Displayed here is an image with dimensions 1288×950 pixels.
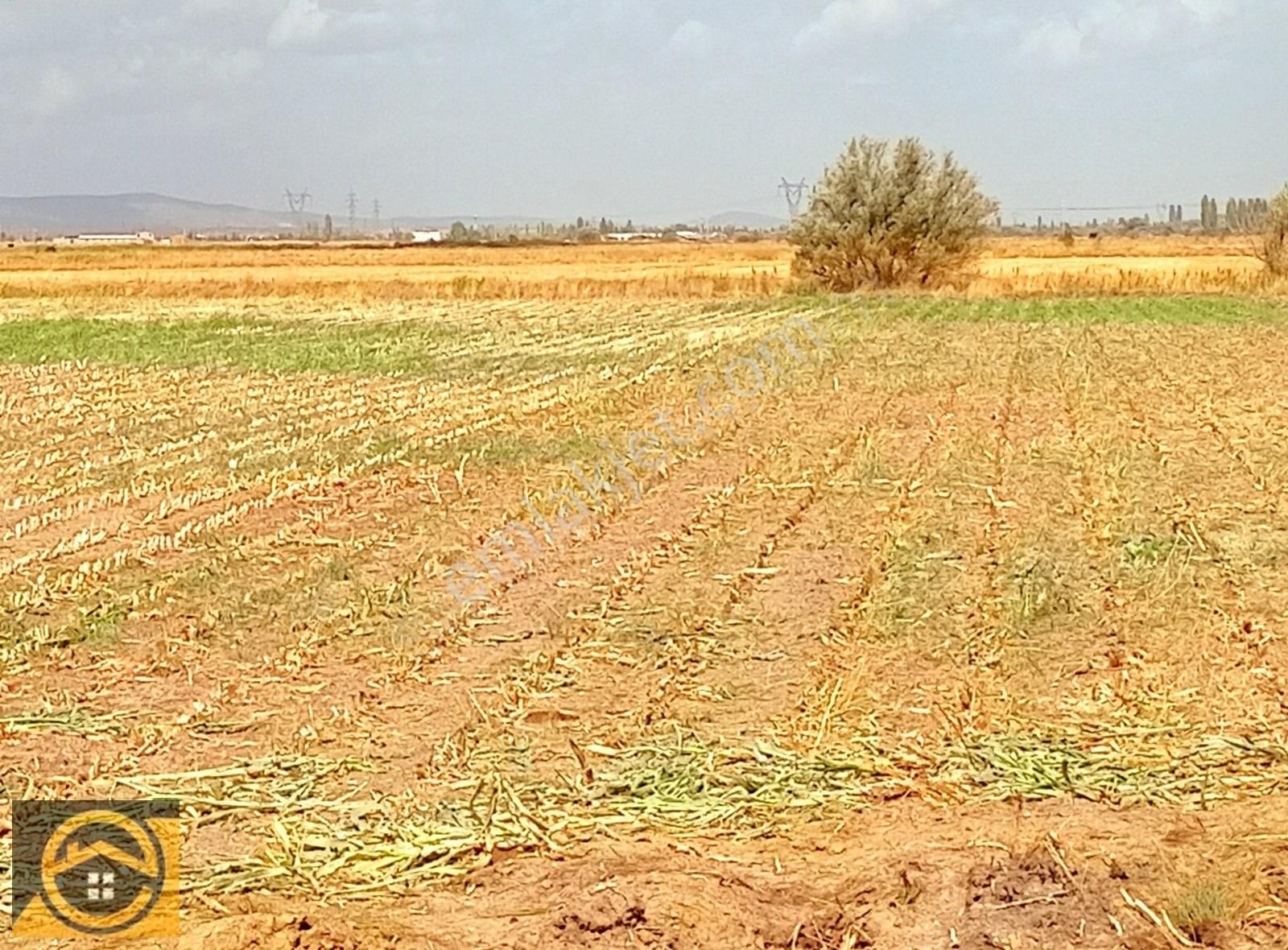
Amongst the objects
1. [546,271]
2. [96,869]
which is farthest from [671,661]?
[546,271]

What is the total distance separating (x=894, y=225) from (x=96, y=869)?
42.4 metres

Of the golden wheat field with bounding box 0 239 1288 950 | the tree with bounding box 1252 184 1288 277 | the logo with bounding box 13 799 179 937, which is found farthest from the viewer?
the tree with bounding box 1252 184 1288 277

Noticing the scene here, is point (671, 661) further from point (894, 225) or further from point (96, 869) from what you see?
point (894, 225)

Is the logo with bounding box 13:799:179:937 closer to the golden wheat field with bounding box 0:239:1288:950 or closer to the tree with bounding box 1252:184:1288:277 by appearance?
the golden wheat field with bounding box 0:239:1288:950

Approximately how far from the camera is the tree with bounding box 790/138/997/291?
4534 cm

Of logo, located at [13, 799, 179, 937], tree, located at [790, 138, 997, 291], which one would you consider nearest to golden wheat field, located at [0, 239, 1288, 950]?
logo, located at [13, 799, 179, 937]

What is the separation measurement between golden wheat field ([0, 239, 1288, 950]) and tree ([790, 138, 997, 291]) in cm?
2786

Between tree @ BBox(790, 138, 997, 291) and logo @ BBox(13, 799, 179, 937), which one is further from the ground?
tree @ BBox(790, 138, 997, 291)

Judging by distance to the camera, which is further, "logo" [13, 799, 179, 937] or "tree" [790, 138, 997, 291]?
"tree" [790, 138, 997, 291]

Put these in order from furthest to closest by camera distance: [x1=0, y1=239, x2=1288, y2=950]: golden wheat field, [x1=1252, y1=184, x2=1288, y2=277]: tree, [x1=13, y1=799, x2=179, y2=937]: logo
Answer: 1. [x1=1252, y1=184, x2=1288, y2=277]: tree
2. [x1=0, y1=239, x2=1288, y2=950]: golden wheat field
3. [x1=13, y1=799, x2=179, y2=937]: logo

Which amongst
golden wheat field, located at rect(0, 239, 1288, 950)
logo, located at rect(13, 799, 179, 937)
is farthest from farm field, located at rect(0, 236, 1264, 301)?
logo, located at rect(13, 799, 179, 937)

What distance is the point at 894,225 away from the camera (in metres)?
45.0

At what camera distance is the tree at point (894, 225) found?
149 ft

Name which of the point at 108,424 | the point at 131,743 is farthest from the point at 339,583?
the point at 108,424
